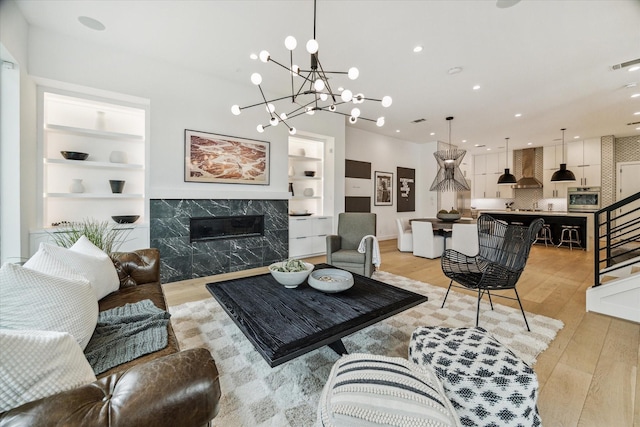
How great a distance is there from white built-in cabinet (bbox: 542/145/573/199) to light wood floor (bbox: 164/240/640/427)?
5.49 meters

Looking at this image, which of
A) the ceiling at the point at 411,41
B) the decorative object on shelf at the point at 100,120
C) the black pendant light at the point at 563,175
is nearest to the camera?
the ceiling at the point at 411,41

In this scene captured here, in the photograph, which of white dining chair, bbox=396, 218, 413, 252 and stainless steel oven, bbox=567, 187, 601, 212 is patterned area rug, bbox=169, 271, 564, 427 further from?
stainless steel oven, bbox=567, 187, 601, 212

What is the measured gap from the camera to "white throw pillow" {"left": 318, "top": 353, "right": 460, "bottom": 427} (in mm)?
916

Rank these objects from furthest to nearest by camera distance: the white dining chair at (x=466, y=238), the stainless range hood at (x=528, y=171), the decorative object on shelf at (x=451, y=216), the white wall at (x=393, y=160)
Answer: the stainless range hood at (x=528, y=171)
the white wall at (x=393, y=160)
the decorative object on shelf at (x=451, y=216)
the white dining chair at (x=466, y=238)

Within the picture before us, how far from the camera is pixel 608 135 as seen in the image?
23.8 feet

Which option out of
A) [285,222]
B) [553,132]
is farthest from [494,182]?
[285,222]

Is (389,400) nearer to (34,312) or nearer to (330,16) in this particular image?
(34,312)

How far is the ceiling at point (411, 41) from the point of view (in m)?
2.58

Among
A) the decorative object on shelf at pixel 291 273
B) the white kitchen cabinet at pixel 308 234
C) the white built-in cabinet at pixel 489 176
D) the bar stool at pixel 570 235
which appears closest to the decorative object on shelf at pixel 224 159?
the white kitchen cabinet at pixel 308 234

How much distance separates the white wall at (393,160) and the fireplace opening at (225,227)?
3.26 meters

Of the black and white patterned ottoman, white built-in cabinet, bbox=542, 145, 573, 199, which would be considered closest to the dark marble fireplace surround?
the black and white patterned ottoman

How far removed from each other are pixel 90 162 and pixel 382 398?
4116 millimetres

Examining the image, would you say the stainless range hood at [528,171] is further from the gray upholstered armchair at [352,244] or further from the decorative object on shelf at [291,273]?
the decorative object on shelf at [291,273]

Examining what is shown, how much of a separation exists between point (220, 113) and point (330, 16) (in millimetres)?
2289
